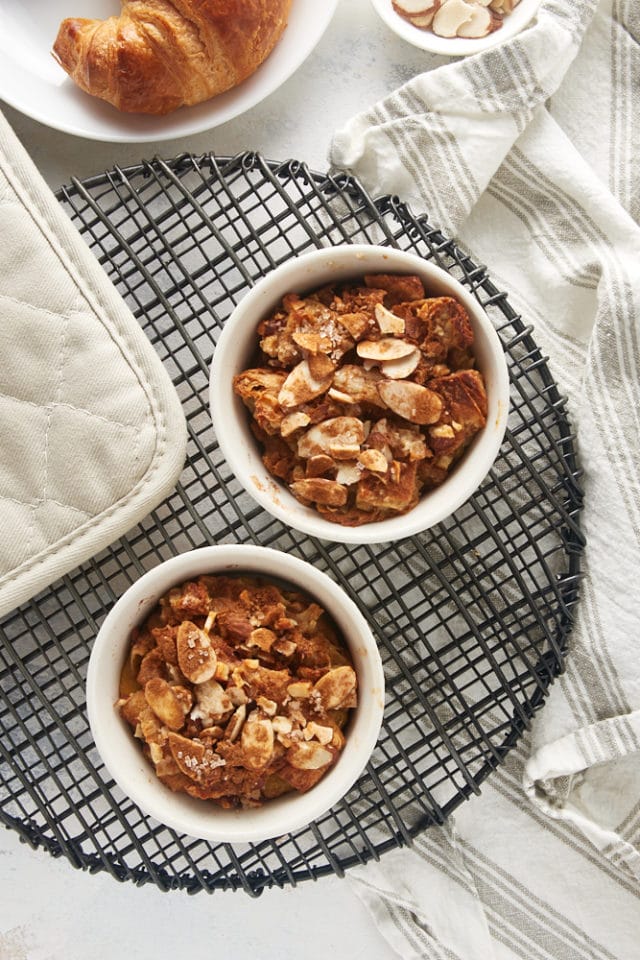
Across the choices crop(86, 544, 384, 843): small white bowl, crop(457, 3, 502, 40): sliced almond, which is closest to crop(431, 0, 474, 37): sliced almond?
crop(457, 3, 502, 40): sliced almond

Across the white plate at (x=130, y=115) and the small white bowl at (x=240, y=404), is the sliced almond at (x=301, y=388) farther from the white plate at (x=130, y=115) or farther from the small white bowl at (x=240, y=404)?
the white plate at (x=130, y=115)

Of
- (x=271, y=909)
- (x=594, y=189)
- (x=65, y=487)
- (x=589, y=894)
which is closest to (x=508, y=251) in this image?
(x=594, y=189)

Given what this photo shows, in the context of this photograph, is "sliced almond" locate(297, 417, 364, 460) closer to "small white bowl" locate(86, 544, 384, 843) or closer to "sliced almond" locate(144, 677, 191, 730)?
"small white bowl" locate(86, 544, 384, 843)

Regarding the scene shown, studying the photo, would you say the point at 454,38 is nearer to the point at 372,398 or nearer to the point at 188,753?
the point at 372,398

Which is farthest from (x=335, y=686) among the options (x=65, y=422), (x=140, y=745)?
(x=65, y=422)

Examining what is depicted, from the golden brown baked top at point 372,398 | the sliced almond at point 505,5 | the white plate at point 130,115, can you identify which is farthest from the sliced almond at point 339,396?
the sliced almond at point 505,5

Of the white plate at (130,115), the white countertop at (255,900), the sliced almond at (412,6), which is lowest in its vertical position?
the white countertop at (255,900)

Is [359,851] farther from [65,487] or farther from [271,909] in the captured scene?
[65,487]
